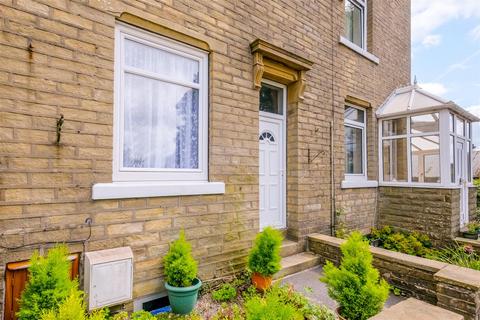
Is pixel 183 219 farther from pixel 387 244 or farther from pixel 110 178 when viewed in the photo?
pixel 387 244

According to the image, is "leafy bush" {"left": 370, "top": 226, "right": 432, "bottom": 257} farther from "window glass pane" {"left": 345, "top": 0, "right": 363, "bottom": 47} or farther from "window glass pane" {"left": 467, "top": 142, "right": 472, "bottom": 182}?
"window glass pane" {"left": 345, "top": 0, "right": 363, "bottom": 47}

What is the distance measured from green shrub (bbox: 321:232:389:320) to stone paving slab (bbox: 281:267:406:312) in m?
0.73

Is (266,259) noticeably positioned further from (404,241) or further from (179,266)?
(404,241)

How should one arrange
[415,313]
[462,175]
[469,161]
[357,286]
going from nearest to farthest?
[357,286], [415,313], [462,175], [469,161]

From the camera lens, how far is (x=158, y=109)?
10.7 feet

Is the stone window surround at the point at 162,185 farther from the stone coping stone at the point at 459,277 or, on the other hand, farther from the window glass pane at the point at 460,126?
the window glass pane at the point at 460,126

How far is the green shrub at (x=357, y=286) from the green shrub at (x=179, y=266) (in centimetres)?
143

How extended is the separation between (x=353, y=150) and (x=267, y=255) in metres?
4.20

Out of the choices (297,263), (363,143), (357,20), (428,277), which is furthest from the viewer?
(357,20)

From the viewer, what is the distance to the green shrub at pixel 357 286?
7.84 ft

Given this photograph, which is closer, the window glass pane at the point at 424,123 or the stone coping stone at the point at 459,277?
the stone coping stone at the point at 459,277

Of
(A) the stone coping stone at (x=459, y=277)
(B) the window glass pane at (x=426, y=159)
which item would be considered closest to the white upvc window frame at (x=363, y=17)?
(B) the window glass pane at (x=426, y=159)

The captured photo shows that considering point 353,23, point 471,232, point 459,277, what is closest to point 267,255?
point 459,277

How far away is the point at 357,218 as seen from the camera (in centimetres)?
591
